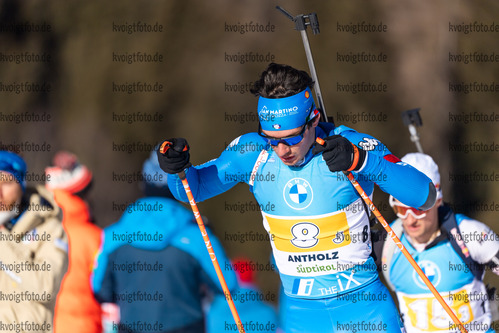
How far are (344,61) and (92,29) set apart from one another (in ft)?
13.7

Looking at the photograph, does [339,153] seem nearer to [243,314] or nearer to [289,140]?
[289,140]

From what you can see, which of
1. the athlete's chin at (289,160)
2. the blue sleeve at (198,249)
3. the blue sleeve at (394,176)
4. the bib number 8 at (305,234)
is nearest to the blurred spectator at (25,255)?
the blue sleeve at (198,249)

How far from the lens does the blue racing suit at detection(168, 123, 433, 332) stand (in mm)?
3928

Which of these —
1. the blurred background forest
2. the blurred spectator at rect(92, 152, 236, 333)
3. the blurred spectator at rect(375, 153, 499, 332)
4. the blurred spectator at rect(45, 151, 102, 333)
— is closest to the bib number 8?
the blurred spectator at rect(92, 152, 236, 333)

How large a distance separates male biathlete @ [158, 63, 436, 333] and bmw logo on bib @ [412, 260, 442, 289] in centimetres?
123

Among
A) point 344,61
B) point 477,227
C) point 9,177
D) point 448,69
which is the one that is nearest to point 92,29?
point 344,61

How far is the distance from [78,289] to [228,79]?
5413mm

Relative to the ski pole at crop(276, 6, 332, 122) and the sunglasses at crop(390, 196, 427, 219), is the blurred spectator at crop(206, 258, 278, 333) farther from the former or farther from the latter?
the ski pole at crop(276, 6, 332, 122)

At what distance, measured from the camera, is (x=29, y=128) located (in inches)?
467

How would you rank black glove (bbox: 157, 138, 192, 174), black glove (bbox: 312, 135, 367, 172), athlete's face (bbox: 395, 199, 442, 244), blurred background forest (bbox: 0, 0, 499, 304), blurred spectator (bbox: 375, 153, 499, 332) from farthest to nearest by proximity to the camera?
blurred background forest (bbox: 0, 0, 499, 304), athlete's face (bbox: 395, 199, 442, 244), blurred spectator (bbox: 375, 153, 499, 332), black glove (bbox: 157, 138, 192, 174), black glove (bbox: 312, 135, 367, 172)

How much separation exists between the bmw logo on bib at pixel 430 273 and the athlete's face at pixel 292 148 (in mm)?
1820

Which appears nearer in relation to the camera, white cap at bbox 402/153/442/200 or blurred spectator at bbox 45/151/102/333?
white cap at bbox 402/153/442/200

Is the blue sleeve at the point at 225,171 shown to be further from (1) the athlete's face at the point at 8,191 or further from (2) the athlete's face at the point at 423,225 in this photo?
(1) the athlete's face at the point at 8,191

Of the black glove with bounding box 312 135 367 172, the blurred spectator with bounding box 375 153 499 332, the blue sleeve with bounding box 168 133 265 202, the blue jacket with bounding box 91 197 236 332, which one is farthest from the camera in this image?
the blurred spectator with bounding box 375 153 499 332
